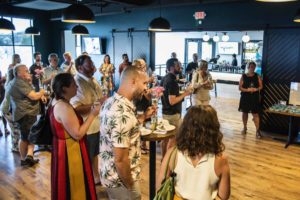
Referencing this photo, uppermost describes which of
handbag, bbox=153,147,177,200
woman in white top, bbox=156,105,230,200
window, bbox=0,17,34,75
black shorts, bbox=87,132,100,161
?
window, bbox=0,17,34,75

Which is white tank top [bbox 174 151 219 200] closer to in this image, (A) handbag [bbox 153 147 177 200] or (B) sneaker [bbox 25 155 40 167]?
(A) handbag [bbox 153 147 177 200]

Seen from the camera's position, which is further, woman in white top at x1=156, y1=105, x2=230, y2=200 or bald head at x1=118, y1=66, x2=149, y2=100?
bald head at x1=118, y1=66, x2=149, y2=100

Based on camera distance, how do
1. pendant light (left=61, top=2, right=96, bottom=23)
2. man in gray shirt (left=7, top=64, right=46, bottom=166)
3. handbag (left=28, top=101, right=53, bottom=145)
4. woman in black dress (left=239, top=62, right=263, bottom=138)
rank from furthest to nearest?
woman in black dress (left=239, top=62, right=263, bottom=138) → man in gray shirt (left=7, top=64, right=46, bottom=166) → pendant light (left=61, top=2, right=96, bottom=23) → handbag (left=28, top=101, right=53, bottom=145)

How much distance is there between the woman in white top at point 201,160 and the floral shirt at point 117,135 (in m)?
0.38

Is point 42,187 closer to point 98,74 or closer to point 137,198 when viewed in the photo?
point 137,198

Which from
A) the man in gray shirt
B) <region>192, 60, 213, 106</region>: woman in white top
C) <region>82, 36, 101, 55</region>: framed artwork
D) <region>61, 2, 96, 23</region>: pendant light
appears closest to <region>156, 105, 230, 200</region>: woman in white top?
<region>61, 2, 96, 23</region>: pendant light

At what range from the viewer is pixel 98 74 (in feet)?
33.5

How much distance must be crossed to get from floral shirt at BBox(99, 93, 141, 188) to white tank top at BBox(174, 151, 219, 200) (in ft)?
1.31

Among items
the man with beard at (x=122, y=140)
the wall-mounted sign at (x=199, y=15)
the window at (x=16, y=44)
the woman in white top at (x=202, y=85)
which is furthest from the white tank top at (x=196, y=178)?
the window at (x=16, y=44)

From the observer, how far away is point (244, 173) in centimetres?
430

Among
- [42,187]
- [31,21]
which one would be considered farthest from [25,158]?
[31,21]

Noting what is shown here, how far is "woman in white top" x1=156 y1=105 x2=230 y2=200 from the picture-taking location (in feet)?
5.56

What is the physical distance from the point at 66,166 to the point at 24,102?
2205 mm

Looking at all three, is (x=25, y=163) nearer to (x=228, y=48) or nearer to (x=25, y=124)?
(x=25, y=124)
